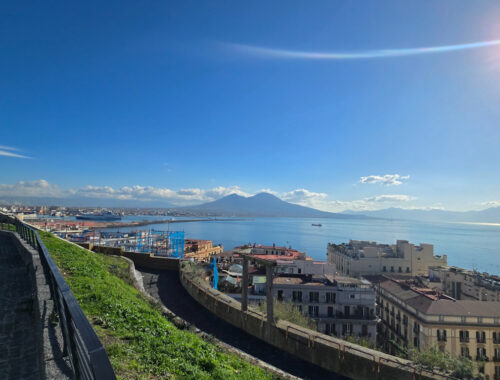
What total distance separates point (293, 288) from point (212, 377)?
64.8ft

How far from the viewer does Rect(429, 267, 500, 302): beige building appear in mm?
27641

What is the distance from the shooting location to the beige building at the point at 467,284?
1088 inches

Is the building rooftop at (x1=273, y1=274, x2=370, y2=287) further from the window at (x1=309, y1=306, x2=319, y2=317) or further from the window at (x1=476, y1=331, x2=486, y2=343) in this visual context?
the window at (x1=476, y1=331, x2=486, y2=343)

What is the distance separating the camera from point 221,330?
7.02m

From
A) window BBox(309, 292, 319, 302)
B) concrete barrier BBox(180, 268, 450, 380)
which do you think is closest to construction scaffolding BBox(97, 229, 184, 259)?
window BBox(309, 292, 319, 302)

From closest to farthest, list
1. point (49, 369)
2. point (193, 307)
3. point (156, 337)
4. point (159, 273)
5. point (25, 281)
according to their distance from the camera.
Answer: point (49, 369) < point (156, 337) < point (25, 281) < point (193, 307) < point (159, 273)

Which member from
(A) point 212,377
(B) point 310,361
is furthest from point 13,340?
(B) point 310,361

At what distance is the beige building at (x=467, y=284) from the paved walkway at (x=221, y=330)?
30783 mm

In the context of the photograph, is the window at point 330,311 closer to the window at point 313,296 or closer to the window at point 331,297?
the window at point 331,297

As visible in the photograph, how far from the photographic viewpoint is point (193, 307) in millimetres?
8656

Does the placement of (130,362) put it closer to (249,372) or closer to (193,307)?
(249,372)

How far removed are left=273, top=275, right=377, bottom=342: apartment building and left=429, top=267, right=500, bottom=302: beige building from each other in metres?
14.8

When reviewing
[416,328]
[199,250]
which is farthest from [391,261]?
[199,250]

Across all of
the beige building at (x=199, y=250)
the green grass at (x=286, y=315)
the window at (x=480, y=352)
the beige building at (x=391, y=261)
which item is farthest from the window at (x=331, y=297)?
the beige building at (x=199, y=250)
